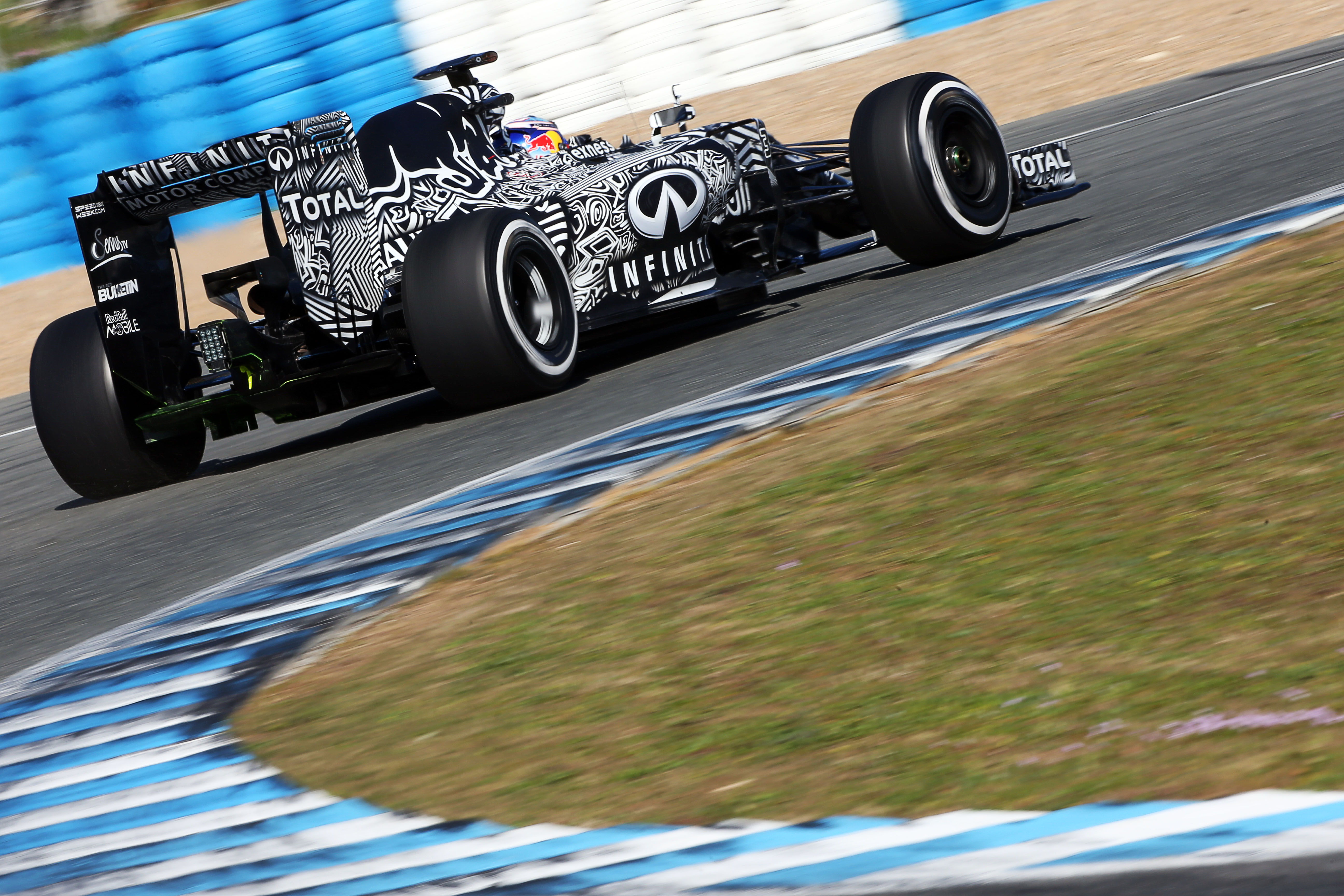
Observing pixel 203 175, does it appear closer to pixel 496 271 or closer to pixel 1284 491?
pixel 496 271

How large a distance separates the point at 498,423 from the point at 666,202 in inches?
62.5

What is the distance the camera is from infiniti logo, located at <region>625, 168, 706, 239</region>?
8.39 meters

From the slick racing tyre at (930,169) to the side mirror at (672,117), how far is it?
1101 millimetres

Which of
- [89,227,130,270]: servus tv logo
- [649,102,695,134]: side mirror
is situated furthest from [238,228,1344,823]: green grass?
[649,102,695,134]: side mirror

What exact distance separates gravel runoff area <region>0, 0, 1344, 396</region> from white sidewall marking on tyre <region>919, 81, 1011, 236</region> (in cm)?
968

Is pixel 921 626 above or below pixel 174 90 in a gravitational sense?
below

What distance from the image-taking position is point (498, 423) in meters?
7.64

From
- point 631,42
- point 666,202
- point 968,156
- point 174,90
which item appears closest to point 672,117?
point 666,202

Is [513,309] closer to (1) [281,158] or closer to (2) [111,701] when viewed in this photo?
(1) [281,158]

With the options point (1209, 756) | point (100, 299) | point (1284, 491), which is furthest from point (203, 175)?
point (1209, 756)

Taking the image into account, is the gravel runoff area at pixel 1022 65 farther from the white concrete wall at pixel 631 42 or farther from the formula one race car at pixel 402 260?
the formula one race car at pixel 402 260

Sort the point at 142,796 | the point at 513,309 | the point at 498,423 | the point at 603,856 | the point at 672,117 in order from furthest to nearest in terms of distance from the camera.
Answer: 1. the point at 672,117
2. the point at 498,423
3. the point at 513,309
4. the point at 142,796
5. the point at 603,856

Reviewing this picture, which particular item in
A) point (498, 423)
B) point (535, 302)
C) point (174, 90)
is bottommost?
point (498, 423)

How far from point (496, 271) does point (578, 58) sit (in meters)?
14.1
